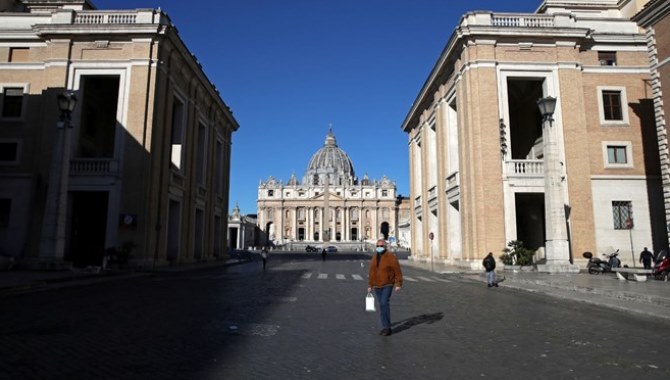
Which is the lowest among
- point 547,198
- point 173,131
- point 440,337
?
point 440,337

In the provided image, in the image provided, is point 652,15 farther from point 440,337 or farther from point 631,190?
point 440,337

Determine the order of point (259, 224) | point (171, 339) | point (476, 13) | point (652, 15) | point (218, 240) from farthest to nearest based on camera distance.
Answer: point (259, 224) < point (218, 240) < point (476, 13) < point (652, 15) < point (171, 339)

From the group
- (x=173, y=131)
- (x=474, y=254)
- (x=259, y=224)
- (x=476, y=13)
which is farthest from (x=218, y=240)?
(x=259, y=224)

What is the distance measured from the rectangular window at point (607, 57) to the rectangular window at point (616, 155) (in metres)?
5.32

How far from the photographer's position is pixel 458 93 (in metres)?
28.4

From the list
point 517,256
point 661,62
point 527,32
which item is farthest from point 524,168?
point 661,62

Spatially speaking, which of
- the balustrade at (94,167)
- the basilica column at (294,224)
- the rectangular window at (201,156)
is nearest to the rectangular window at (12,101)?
the balustrade at (94,167)

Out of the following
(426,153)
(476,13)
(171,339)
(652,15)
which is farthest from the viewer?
(426,153)

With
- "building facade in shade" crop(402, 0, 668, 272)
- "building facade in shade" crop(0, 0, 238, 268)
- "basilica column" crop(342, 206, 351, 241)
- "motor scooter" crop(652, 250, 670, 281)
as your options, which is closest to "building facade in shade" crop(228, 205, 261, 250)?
"basilica column" crop(342, 206, 351, 241)

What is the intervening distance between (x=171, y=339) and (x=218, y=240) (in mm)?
33729

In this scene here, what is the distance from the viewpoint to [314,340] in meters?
7.40

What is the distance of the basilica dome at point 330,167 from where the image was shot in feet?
541

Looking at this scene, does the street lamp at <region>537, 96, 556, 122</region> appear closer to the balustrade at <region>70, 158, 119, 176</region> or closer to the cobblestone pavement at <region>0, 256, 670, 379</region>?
the cobblestone pavement at <region>0, 256, 670, 379</region>

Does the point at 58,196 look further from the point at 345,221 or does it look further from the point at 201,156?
the point at 345,221
